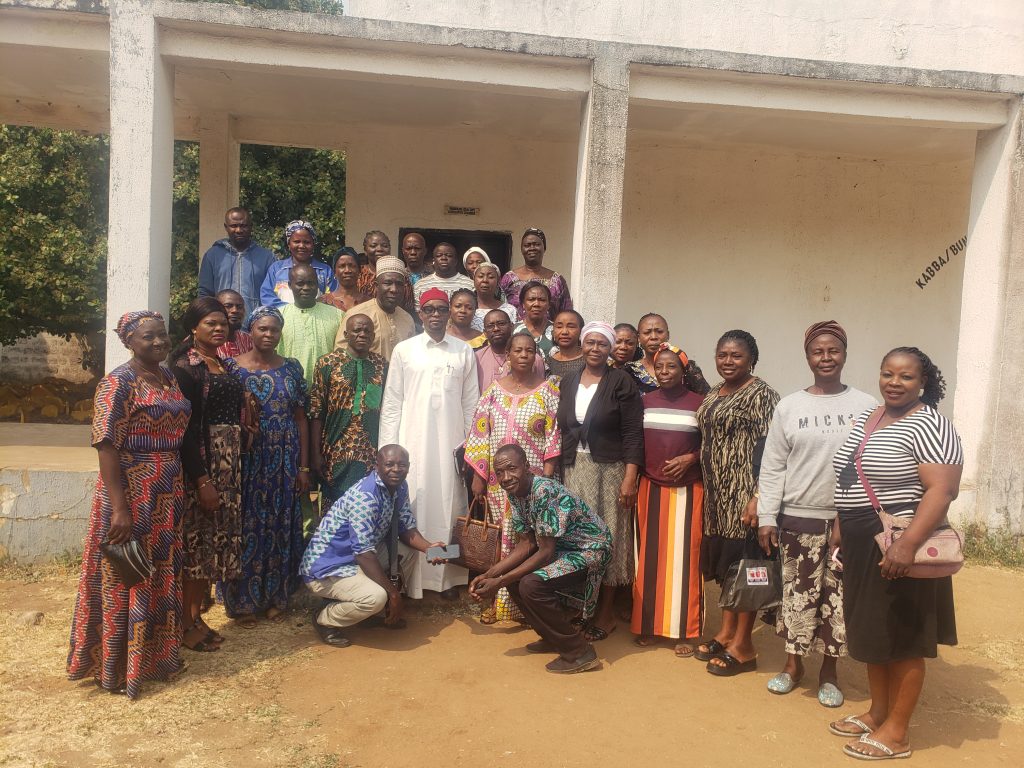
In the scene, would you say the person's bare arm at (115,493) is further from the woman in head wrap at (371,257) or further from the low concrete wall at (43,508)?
the woman in head wrap at (371,257)

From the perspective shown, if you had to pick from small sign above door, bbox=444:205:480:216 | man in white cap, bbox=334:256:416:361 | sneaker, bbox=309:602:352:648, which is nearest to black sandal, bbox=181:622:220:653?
sneaker, bbox=309:602:352:648

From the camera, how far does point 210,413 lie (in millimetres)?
3986

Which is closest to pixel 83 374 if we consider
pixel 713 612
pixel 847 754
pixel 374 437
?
pixel 374 437

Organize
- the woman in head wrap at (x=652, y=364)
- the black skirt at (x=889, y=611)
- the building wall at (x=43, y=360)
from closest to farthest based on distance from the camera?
1. the black skirt at (x=889, y=611)
2. the woman in head wrap at (x=652, y=364)
3. the building wall at (x=43, y=360)

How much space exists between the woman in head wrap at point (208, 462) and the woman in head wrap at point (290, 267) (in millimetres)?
1290

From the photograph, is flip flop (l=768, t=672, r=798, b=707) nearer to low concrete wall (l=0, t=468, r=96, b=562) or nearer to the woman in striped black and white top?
the woman in striped black and white top

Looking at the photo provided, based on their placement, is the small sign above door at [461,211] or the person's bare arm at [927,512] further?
the small sign above door at [461,211]

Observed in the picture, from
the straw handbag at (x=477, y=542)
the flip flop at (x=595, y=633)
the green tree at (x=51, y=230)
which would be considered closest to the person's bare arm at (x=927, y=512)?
the flip flop at (x=595, y=633)

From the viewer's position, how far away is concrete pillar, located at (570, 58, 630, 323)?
5457 mm

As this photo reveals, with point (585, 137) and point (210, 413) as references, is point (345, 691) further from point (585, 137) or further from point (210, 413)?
point (585, 137)

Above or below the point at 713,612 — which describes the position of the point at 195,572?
above

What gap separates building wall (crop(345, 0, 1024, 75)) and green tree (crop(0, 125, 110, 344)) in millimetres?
6890

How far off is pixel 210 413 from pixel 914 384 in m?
3.07

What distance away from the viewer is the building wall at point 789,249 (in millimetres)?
7930
